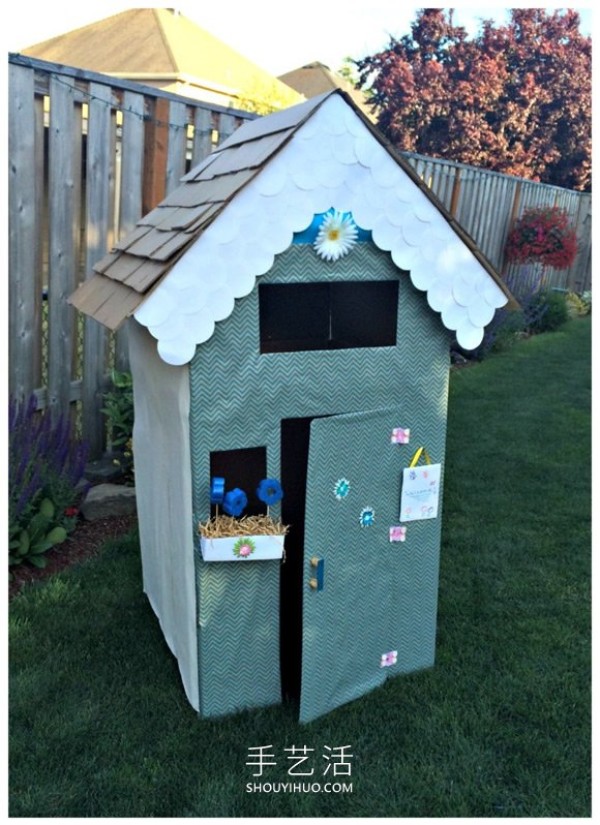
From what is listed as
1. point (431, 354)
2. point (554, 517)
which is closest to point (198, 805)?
point (431, 354)

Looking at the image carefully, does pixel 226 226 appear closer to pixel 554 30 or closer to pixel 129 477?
pixel 129 477

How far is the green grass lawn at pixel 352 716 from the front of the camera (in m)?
2.49

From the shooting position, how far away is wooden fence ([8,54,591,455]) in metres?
4.05

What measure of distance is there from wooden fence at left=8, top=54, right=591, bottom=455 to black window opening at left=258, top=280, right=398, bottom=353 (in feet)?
7.04

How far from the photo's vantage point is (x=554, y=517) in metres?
4.69

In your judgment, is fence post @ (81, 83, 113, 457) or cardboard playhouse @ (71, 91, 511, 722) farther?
fence post @ (81, 83, 113, 457)

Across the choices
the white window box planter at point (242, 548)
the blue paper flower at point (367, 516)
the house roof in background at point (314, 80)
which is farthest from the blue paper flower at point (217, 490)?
the house roof in background at point (314, 80)

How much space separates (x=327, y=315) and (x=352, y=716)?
153 cm

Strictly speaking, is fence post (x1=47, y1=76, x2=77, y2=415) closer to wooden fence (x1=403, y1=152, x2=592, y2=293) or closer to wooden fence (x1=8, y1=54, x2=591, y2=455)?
wooden fence (x1=8, y1=54, x2=591, y2=455)

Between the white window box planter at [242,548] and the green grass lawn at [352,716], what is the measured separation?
66cm

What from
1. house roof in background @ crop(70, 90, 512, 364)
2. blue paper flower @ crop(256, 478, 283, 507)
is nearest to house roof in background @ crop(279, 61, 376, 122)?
house roof in background @ crop(70, 90, 512, 364)

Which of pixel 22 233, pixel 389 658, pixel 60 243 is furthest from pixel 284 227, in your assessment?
pixel 60 243

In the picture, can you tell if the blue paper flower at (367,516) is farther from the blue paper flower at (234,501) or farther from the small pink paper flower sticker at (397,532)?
the blue paper flower at (234,501)

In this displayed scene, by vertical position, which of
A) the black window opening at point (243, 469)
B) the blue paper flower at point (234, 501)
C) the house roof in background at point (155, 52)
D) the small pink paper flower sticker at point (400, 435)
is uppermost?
the house roof in background at point (155, 52)
